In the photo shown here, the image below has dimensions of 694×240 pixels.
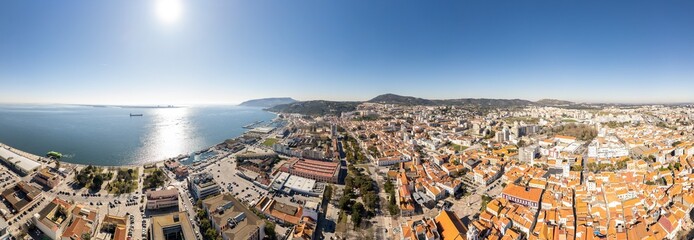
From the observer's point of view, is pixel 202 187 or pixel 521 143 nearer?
pixel 202 187

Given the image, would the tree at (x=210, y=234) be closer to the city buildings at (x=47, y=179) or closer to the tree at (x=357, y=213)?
the tree at (x=357, y=213)

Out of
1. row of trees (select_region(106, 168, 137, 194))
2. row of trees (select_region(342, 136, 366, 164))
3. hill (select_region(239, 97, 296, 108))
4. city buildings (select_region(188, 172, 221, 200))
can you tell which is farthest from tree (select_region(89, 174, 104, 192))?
hill (select_region(239, 97, 296, 108))

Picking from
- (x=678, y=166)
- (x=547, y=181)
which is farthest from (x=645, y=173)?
(x=547, y=181)

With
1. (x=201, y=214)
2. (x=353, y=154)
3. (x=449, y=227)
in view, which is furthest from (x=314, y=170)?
(x=449, y=227)

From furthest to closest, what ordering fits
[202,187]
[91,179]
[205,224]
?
[91,179] < [202,187] < [205,224]

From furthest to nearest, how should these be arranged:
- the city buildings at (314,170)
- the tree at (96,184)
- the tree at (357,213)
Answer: the city buildings at (314,170) < the tree at (96,184) < the tree at (357,213)

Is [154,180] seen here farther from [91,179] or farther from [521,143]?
[521,143]

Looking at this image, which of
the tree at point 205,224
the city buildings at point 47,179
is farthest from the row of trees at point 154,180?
the tree at point 205,224

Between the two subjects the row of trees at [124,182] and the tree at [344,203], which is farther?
the row of trees at [124,182]

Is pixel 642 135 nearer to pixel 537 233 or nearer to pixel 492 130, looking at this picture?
pixel 492 130
